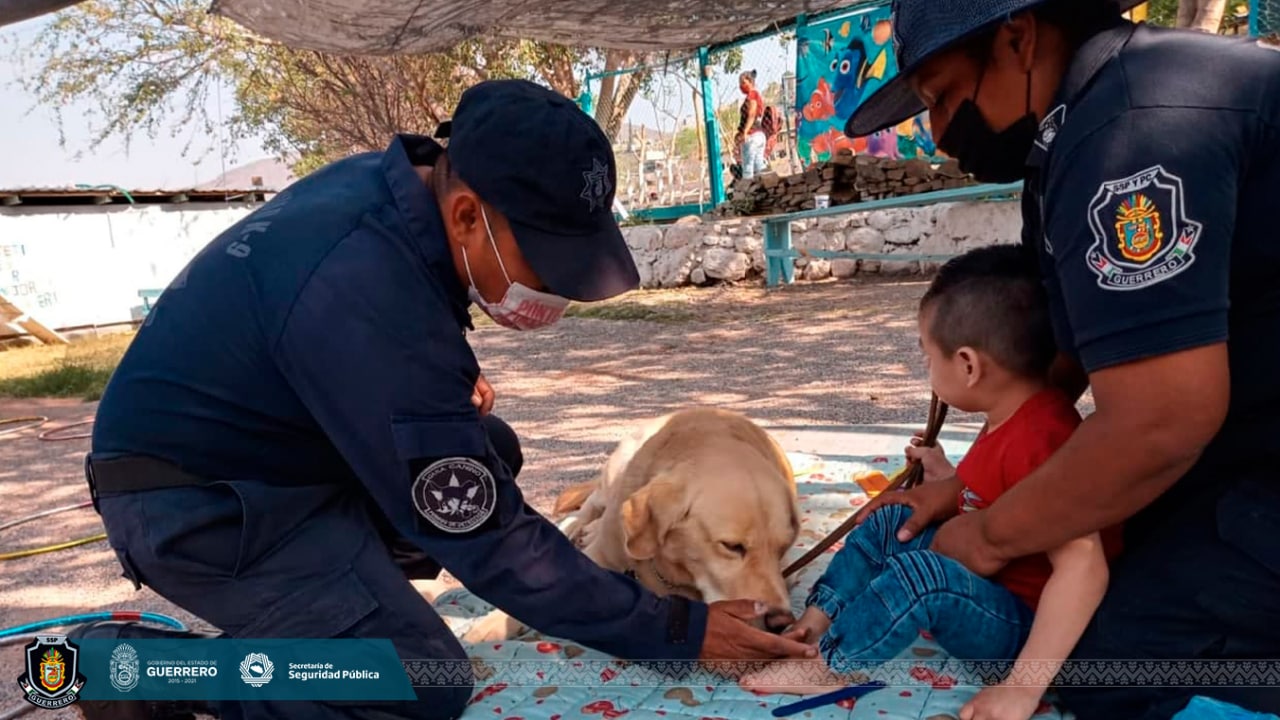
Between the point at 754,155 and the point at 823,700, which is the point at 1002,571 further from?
the point at 754,155

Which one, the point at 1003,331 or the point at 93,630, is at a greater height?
the point at 1003,331

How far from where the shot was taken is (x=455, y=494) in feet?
7.02

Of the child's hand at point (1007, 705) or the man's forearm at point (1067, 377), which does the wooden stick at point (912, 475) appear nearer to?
the man's forearm at point (1067, 377)

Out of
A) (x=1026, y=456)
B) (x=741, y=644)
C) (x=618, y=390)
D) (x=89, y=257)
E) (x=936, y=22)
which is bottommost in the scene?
(x=618, y=390)

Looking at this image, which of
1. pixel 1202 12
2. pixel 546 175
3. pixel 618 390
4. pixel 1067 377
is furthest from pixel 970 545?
pixel 1202 12

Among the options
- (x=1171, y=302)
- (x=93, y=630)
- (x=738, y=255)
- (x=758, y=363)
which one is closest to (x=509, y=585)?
(x=93, y=630)

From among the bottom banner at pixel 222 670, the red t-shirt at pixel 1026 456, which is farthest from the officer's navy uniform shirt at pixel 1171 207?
the bottom banner at pixel 222 670

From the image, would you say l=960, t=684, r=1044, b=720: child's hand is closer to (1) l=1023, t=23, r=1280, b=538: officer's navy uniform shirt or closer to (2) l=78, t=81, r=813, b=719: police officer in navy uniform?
(2) l=78, t=81, r=813, b=719: police officer in navy uniform

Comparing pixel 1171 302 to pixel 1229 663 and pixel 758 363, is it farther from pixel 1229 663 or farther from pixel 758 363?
pixel 758 363

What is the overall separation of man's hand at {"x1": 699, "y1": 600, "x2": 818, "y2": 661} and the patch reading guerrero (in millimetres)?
649

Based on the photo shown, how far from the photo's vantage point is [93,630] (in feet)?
8.75

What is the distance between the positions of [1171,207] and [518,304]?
1.41 m

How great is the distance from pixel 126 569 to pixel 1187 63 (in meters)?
2.75

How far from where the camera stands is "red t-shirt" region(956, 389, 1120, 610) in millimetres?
2279
